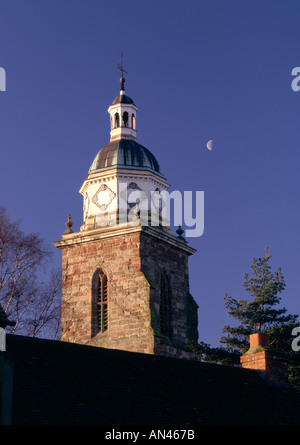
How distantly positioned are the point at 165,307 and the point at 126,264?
2.84 metres

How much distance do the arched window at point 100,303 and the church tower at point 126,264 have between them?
45 mm

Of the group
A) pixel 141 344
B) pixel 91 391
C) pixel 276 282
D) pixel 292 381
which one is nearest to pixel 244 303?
pixel 276 282

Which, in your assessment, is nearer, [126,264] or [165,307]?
[126,264]

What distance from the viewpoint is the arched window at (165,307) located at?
5031 cm

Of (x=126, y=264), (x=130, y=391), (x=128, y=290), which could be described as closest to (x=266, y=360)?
(x=130, y=391)

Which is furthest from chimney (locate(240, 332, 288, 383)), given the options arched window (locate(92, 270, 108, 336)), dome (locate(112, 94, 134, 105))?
dome (locate(112, 94, 134, 105))

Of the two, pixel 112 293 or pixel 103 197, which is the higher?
pixel 103 197

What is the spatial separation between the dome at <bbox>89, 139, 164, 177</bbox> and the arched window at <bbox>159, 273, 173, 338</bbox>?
536cm

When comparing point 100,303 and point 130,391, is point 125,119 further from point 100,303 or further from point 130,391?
point 130,391

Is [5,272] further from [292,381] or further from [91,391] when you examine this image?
[91,391]

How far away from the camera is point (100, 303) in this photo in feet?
165

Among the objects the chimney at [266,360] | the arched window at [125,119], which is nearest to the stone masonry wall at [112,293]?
the arched window at [125,119]

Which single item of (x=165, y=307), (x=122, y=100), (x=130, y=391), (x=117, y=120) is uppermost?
(x=122, y=100)

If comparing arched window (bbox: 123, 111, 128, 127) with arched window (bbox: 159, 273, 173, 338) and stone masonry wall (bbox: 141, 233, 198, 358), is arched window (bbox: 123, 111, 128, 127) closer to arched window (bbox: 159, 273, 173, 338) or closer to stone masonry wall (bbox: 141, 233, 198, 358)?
stone masonry wall (bbox: 141, 233, 198, 358)
